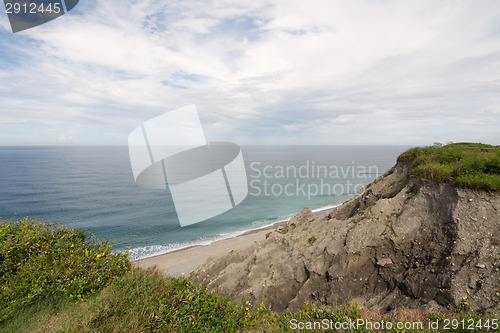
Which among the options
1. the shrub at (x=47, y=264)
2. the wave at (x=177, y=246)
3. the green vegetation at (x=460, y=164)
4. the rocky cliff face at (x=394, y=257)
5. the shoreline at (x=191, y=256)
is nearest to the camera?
the rocky cliff face at (x=394, y=257)

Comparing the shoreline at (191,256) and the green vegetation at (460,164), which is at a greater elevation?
the green vegetation at (460,164)

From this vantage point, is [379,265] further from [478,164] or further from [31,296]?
[31,296]

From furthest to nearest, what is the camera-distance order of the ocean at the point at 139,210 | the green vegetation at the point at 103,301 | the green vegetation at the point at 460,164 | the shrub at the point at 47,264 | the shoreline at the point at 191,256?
1. the ocean at the point at 139,210
2. the shoreline at the point at 191,256
3. the green vegetation at the point at 460,164
4. the shrub at the point at 47,264
5. the green vegetation at the point at 103,301

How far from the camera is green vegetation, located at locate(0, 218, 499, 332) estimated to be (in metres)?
6.23

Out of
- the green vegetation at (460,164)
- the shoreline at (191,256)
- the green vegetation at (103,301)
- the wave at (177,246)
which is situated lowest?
the wave at (177,246)

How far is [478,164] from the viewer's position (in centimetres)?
845

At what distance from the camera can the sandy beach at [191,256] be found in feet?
70.0

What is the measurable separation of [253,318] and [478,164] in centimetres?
989

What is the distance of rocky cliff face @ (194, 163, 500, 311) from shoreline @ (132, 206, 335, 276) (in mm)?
11268

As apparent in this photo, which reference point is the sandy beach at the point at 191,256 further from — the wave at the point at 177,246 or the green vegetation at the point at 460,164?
the green vegetation at the point at 460,164

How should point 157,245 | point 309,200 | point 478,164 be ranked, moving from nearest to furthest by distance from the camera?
point 478,164
point 157,245
point 309,200

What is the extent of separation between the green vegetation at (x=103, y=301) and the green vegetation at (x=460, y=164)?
4.76m

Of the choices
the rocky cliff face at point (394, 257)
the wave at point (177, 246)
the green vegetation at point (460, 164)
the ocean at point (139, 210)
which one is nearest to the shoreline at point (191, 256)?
the wave at point (177, 246)

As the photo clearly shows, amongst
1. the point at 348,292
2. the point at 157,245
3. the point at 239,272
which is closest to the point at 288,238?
the point at 239,272
